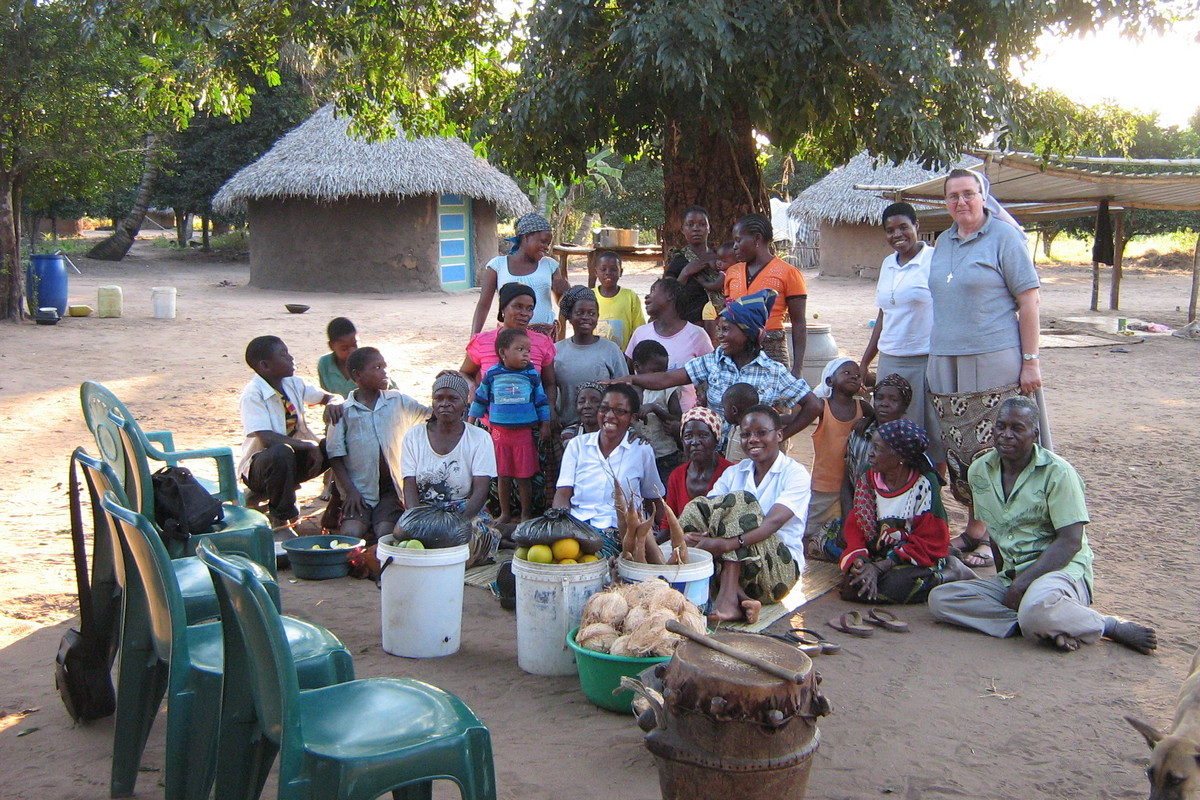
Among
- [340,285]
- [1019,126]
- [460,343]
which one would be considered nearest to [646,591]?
[1019,126]

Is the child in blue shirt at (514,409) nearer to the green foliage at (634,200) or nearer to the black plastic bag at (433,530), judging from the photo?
the black plastic bag at (433,530)

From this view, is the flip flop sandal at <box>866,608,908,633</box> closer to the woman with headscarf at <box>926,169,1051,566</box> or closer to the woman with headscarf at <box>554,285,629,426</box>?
the woman with headscarf at <box>926,169,1051,566</box>

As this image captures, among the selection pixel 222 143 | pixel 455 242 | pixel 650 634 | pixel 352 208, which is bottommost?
pixel 650 634

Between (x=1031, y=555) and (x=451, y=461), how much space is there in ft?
8.74

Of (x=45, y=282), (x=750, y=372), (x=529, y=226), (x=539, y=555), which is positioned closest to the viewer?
(x=539, y=555)

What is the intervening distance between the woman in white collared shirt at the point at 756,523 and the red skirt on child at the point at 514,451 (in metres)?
1.28

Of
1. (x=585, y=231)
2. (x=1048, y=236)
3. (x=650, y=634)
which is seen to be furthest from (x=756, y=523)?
(x=1048, y=236)

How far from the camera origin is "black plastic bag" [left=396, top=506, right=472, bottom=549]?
4.01m

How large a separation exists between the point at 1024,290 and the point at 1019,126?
167 cm

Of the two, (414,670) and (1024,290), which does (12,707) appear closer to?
(414,670)

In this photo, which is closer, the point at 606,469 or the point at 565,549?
the point at 565,549

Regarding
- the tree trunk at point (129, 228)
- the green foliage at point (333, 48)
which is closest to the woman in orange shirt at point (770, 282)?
the green foliage at point (333, 48)

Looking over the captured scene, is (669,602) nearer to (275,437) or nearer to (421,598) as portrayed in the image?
(421,598)

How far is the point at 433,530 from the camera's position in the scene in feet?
13.1
